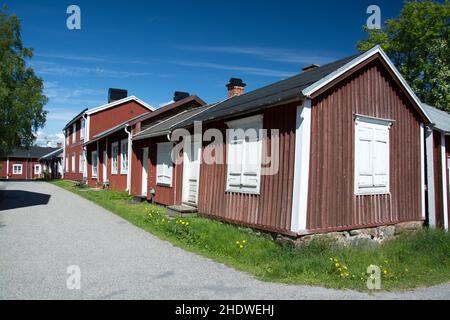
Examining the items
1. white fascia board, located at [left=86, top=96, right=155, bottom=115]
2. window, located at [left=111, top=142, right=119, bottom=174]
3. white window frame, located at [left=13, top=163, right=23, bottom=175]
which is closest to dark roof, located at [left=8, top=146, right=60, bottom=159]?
white window frame, located at [left=13, top=163, right=23, bottom=175]

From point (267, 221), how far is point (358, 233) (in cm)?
216

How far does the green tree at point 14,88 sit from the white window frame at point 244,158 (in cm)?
745

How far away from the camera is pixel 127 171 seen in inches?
713

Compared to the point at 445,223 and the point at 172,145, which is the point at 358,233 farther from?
the point at 172,145

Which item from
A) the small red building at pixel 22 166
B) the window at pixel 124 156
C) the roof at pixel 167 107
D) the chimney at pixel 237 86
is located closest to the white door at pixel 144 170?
the roof at pixel 167 107

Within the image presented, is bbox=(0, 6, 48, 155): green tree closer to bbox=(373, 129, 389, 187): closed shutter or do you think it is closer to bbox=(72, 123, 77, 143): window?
bbox=(373, 129, 389, 187): closed shutter

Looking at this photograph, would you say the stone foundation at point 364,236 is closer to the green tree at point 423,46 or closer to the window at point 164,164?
the window at point 164,164

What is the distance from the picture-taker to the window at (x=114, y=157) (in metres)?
20.1

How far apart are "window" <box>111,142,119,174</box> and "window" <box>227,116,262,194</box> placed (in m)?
11.9

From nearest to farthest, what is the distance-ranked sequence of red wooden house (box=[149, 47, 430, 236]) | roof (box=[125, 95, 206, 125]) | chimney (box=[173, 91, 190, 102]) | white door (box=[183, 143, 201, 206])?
red wooden house (box=[149, 47, 430, 236]) → white door (box=[183, 143, 201, 206]) → roof (box=[125, 95, 206, 125]) → chimney (box=[173, 91, 190, 102])

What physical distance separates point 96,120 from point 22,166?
30785mm

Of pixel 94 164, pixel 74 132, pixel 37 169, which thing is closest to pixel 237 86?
pixel 94 164

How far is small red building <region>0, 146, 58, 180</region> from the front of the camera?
50.2m
